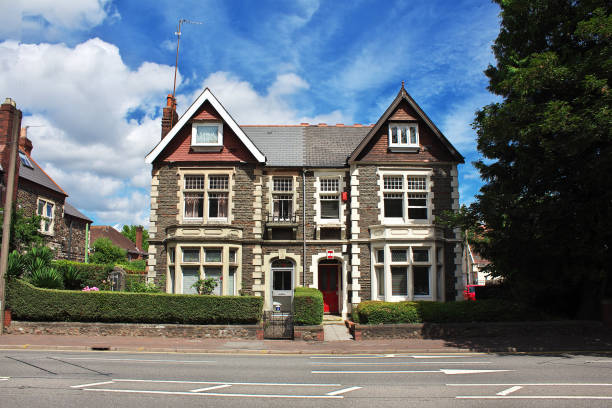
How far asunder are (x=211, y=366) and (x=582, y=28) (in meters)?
15.5

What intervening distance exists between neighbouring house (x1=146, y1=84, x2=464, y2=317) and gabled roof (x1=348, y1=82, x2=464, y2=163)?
5 centimetres

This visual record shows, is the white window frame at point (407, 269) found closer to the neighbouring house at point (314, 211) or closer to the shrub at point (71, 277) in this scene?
the neighbouring house at point (314, 211)

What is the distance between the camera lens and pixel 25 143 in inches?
1299

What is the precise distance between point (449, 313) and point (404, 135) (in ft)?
32.6

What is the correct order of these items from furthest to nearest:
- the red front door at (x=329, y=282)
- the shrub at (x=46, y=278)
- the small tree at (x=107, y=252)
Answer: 1. the small tree at (x=107, y=252)
2. the red front door at (x=329, y=282)
3. the shrub at (x=46, y=278)

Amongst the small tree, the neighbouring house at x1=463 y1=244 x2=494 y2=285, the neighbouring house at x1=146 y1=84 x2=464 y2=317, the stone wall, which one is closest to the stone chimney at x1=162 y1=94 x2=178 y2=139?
the neighbouring house at x1=146 y1=84 x2=464 y2=317

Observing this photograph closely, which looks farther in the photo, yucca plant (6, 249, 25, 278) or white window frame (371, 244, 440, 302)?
white window frame (371, 244, 440, 302)

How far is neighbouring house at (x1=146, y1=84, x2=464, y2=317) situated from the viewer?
21.2 metres

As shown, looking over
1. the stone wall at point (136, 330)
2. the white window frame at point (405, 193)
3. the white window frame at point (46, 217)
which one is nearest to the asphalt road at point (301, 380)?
the stone wall at point (136, 330)

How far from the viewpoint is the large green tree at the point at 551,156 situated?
13.7m

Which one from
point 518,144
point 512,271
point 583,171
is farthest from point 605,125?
point 512,271

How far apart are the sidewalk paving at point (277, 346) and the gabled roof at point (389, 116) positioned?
33.0 ft

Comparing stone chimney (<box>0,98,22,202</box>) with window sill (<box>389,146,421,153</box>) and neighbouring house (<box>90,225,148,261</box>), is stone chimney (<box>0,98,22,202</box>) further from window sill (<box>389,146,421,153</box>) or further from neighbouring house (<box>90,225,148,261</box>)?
neighbouring house (<box>90,225,148,261</box>)

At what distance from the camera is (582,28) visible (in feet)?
44.8
